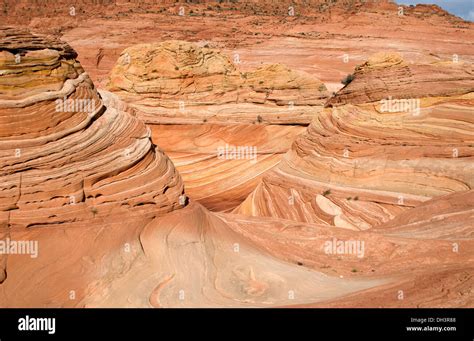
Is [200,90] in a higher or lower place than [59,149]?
lower

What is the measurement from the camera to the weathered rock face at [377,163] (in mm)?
12945

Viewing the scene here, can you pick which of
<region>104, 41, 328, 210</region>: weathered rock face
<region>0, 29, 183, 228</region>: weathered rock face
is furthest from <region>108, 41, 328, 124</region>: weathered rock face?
<region>0, 29, 183, 228</region>: weathered rock face

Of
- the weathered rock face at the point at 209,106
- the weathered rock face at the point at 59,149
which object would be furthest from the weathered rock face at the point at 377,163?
the weathered rock face at the point at 59,149

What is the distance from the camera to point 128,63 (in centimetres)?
1847

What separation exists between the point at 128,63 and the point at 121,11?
30.2 meters

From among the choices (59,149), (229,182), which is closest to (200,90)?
(229,182)

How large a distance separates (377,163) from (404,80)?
7.80 ft

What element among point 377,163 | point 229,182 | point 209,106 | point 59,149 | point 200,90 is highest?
point 59,149

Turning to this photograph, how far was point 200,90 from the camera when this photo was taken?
18.4 meters

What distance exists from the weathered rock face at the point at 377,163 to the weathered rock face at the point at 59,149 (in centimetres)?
617

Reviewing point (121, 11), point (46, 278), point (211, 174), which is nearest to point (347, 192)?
point (211, 174)

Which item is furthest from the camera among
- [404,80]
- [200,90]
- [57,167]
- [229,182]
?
[200,90]

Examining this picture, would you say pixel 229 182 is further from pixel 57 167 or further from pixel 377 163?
pixel 57 167

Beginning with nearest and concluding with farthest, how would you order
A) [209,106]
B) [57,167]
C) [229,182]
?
[57,167] < [229,182] < [209,106]
